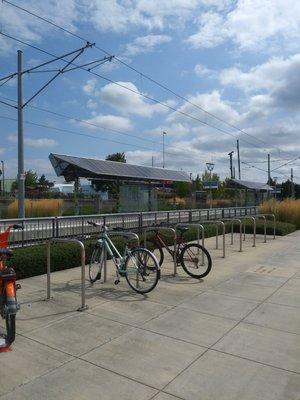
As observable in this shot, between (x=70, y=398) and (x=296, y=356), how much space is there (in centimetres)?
236

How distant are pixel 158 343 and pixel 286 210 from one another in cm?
2049

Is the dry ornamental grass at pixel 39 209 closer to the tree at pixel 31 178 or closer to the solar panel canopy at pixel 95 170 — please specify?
the solar panel canopy at pixel 95 170

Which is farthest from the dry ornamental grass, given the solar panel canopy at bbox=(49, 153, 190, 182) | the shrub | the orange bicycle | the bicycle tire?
the bicycle tire

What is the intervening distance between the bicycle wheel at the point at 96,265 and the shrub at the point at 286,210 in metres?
17.1

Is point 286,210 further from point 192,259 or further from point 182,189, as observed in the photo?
point 182,189

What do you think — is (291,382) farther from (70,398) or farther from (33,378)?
(33,378)

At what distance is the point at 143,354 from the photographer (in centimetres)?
456

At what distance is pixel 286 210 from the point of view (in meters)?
24.1

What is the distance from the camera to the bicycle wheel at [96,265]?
775cm

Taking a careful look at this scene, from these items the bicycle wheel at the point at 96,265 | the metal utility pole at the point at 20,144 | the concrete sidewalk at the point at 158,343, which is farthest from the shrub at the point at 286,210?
the bicycle wheel at the point at 96,265

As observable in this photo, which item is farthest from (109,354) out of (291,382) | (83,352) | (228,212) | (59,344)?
(228,212)

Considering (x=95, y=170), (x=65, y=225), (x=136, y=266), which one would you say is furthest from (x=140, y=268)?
→ (x=95, y=170)

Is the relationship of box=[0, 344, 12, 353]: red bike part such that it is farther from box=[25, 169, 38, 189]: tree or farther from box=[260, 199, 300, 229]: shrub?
box=[25, 169, 38, 189]: tree

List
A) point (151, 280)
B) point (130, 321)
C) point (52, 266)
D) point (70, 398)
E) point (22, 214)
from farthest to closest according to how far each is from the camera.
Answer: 1. point (22, 214)
2. point (52, 266)
3. point (151, 280)
4. point (130, 321)
5. point (70, 398)
